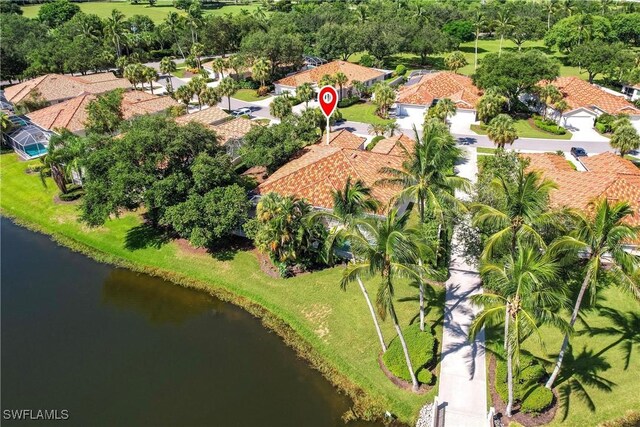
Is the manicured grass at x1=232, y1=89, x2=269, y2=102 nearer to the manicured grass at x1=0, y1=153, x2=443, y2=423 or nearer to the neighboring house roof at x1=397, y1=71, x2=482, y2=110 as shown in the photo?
the neighboring house roof at x1=397, y1=71, x2=482, y2=110

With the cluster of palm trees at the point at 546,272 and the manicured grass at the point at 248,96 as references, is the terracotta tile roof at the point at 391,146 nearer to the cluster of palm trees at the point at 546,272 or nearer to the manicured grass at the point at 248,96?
the cluster of palm trees at the point at 546,272

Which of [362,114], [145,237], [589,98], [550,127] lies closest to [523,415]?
[145,237]

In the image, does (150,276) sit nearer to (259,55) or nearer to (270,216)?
(270,216)

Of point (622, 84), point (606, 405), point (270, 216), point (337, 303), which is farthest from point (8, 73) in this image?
point (622, 84)

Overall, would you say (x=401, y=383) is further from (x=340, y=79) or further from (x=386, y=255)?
(x=340, y=79)

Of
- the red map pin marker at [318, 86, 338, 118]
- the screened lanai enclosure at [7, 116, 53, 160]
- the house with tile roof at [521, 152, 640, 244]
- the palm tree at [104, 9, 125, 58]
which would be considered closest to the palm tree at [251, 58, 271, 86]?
the palm tree at [104, 9, 125, 58]

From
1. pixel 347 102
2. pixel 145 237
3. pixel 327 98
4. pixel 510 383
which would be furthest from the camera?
pixel 347 102
